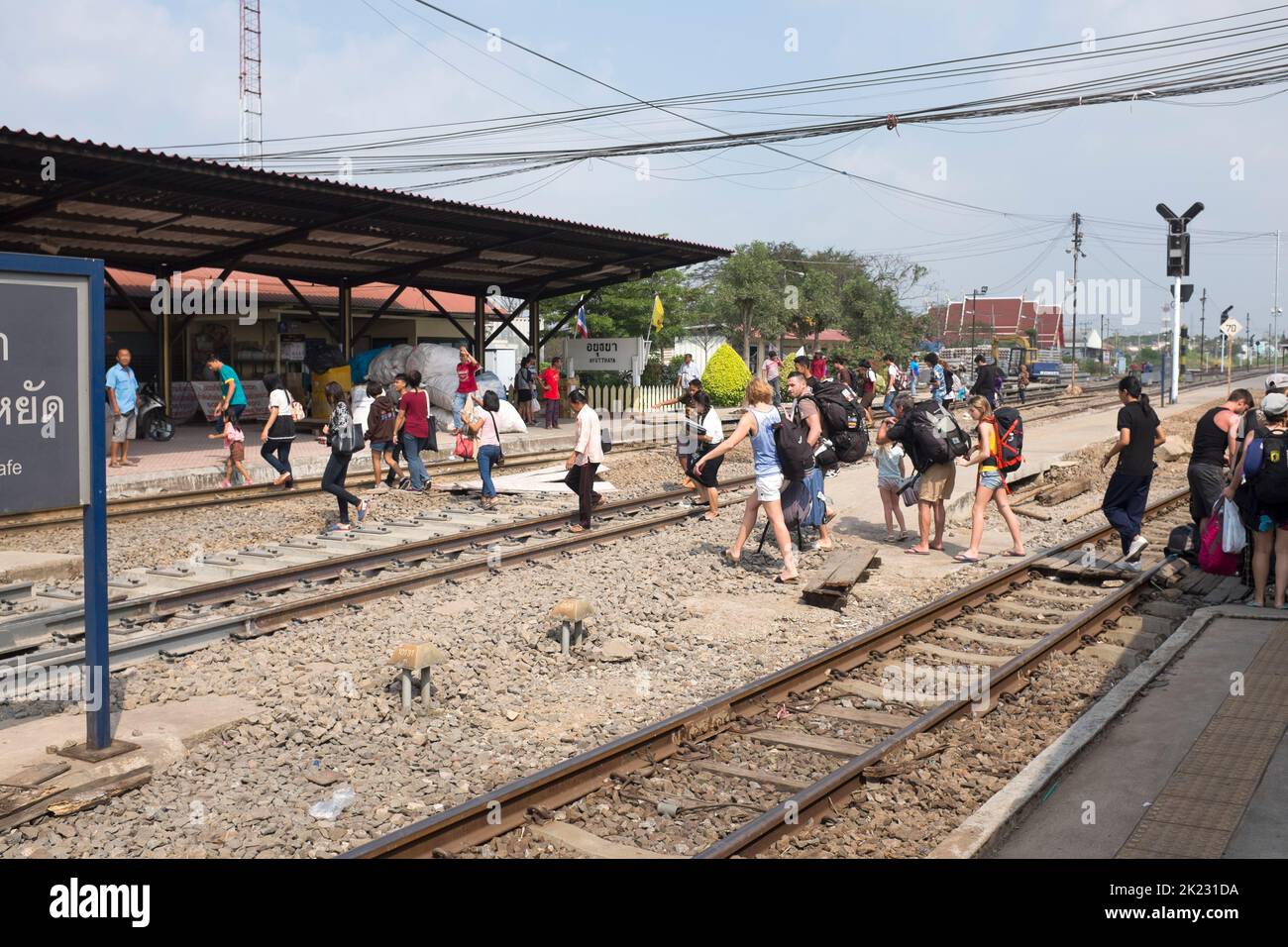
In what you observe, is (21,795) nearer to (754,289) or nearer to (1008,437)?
(1008,437)

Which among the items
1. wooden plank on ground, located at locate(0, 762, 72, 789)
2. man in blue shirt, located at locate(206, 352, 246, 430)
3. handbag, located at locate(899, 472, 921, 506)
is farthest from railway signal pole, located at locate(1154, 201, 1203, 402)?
wooden plank on ground, located at locate(0, 762, 72, 789)

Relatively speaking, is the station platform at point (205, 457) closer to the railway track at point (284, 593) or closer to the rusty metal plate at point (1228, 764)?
the railway track at point (284, 593)

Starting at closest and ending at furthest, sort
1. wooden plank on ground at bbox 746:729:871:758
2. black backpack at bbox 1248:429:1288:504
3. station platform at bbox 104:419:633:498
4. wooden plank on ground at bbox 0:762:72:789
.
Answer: wooden plank on ground at bbox 0:762:72:789 < wooden plank on ground at bbox 746:729:871:758 < black backpack at bbox 1248:429:1288:504 < station platform at bbox 104:419:633:498

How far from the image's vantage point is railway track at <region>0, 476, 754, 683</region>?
7.92 meters

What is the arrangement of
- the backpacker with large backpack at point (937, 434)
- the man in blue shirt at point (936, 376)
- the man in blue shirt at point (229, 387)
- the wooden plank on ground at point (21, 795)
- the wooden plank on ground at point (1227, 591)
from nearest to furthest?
the wooden plank on ground at point (21, 795) → the wooden plank on ground at point (1227, 591) → the backpacker with large backpack at point (937, 434) → the man in blue shirt at point (229, 387) → the man in blue shirt at point (936, 376)

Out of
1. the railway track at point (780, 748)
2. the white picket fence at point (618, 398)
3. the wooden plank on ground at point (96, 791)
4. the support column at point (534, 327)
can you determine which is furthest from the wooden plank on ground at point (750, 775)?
the white picket fence at point (618, 398)

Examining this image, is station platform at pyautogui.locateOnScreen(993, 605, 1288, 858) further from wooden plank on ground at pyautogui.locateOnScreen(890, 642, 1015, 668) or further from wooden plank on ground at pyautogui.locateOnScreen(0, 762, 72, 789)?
wooden plank on ground at pyautogui.locateOnScreen(0, 762, 72, 789)

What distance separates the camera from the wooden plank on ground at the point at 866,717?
6.67 m

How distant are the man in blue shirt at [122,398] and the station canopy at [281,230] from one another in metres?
2.49

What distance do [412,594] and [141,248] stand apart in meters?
16.1

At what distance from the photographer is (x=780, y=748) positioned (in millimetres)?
6320

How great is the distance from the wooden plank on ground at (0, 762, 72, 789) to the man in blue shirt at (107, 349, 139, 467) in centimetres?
1224
